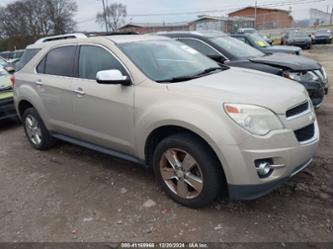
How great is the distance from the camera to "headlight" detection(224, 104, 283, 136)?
283cm

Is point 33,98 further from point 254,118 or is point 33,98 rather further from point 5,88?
point 254,118

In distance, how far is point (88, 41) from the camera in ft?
13.6

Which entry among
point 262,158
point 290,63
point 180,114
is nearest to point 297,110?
point 262,158

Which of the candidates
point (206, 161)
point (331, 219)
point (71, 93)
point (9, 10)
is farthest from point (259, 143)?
point (9, 10)

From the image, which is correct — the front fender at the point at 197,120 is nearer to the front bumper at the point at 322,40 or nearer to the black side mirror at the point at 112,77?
the black side mirror at the point at 112,77

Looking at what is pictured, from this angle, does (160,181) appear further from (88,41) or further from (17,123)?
(17,123)

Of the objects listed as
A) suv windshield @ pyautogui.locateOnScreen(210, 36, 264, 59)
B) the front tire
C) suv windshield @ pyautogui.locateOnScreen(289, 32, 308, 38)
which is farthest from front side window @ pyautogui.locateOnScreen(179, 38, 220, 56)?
suv windshield @ pyautogui.locateOnScreen(289, 32, 308, 38)

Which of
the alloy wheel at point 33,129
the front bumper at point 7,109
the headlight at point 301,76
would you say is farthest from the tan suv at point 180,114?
the front bumper at point 7,109

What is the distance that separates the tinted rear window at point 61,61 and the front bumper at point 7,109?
2496 millimetres

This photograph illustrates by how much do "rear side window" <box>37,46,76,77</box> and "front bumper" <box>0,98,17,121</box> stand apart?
230 centimetres

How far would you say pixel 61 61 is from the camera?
4.51 m

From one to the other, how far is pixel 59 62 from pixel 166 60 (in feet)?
5.21

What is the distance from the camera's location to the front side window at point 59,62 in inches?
171

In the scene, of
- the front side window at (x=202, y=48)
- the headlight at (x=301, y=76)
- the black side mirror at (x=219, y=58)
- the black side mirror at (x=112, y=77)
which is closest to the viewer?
the black side mirror at (x=112, y=77)
